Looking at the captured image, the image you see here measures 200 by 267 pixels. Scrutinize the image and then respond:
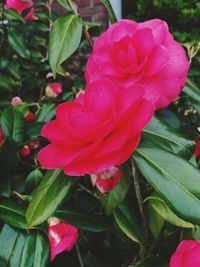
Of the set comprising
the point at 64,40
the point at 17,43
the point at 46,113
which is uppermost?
the point at 64,40

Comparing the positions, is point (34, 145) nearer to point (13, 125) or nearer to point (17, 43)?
point (13, 125)

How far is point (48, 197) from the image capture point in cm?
78

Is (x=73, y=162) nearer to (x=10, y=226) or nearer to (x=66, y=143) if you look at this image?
(x=66, y=143)

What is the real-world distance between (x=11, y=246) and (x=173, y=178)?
1.31ft

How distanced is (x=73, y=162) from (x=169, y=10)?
9.23 ft

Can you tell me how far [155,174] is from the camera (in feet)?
2.43

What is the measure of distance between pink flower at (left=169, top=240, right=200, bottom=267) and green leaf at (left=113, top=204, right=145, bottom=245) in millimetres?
218

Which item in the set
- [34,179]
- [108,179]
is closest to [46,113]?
[34,179]

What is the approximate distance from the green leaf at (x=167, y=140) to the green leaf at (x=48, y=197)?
16 cm

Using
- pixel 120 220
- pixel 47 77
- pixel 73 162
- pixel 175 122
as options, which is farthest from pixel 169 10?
pixel 73 162

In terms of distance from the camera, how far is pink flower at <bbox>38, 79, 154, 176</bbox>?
668 millimetres

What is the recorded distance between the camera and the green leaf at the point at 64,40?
3.15ft

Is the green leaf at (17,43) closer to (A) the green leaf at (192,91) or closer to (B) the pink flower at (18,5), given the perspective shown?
(B) the pink flower at (18,5)

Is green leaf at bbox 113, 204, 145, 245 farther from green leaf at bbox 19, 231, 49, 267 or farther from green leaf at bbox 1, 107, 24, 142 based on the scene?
green leaf at bbox 1, 107, 24, 142
